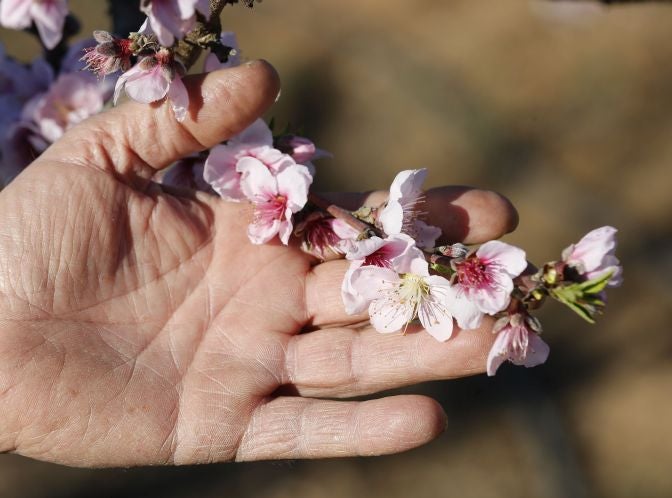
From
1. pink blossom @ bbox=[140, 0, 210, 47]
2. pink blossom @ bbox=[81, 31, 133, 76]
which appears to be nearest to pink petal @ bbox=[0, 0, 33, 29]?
pink blossom @ bbox=[81, 31, 133, 76]

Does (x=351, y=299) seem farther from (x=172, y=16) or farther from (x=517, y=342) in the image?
(x=172, y=16)

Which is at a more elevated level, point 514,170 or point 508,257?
point 508,257

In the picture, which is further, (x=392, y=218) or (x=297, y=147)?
(x=297, y=147)

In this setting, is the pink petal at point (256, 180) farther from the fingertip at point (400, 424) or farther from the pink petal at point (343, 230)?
the fingertip at point (400, 424)

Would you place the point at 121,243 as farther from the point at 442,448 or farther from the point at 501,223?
the point at 442,448

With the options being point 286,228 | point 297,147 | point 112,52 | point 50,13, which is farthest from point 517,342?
point 50,13

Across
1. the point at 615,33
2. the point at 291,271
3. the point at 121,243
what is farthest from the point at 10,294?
the point at 615,33
